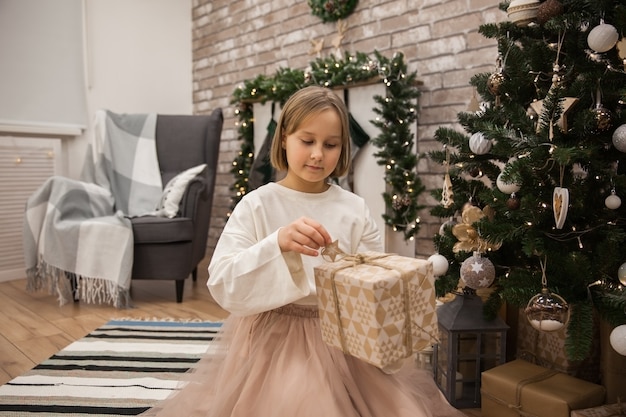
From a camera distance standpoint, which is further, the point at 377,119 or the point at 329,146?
the point at 377,119

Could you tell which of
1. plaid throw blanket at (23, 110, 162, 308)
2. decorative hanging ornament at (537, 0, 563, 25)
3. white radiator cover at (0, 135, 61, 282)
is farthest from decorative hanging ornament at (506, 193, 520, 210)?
white radiator cover at (0, 135, 61, 282)

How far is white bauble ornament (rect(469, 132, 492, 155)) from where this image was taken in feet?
4.96

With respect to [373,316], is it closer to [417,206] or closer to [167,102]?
[417,206]

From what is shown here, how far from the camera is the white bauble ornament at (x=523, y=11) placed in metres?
1.40

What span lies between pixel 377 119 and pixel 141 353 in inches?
66.9

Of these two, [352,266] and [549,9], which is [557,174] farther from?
[352,266]

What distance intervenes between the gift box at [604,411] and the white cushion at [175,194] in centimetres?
214

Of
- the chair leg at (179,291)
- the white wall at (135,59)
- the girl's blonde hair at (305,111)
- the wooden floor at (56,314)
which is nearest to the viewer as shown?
the girl's blonde hair at (305,111)

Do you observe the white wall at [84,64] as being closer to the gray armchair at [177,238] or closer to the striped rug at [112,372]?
the gray armchair at [177,238]

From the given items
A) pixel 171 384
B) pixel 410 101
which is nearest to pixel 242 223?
pixel 171 384

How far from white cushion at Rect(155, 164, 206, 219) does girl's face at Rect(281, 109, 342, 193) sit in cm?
176

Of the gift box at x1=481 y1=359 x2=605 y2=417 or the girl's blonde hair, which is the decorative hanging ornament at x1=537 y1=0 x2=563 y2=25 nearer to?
the girl's blonde hair

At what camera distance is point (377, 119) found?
282 cm

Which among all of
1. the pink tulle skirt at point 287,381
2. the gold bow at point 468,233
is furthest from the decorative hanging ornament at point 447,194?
the pink tulle skirt at point 287,381
